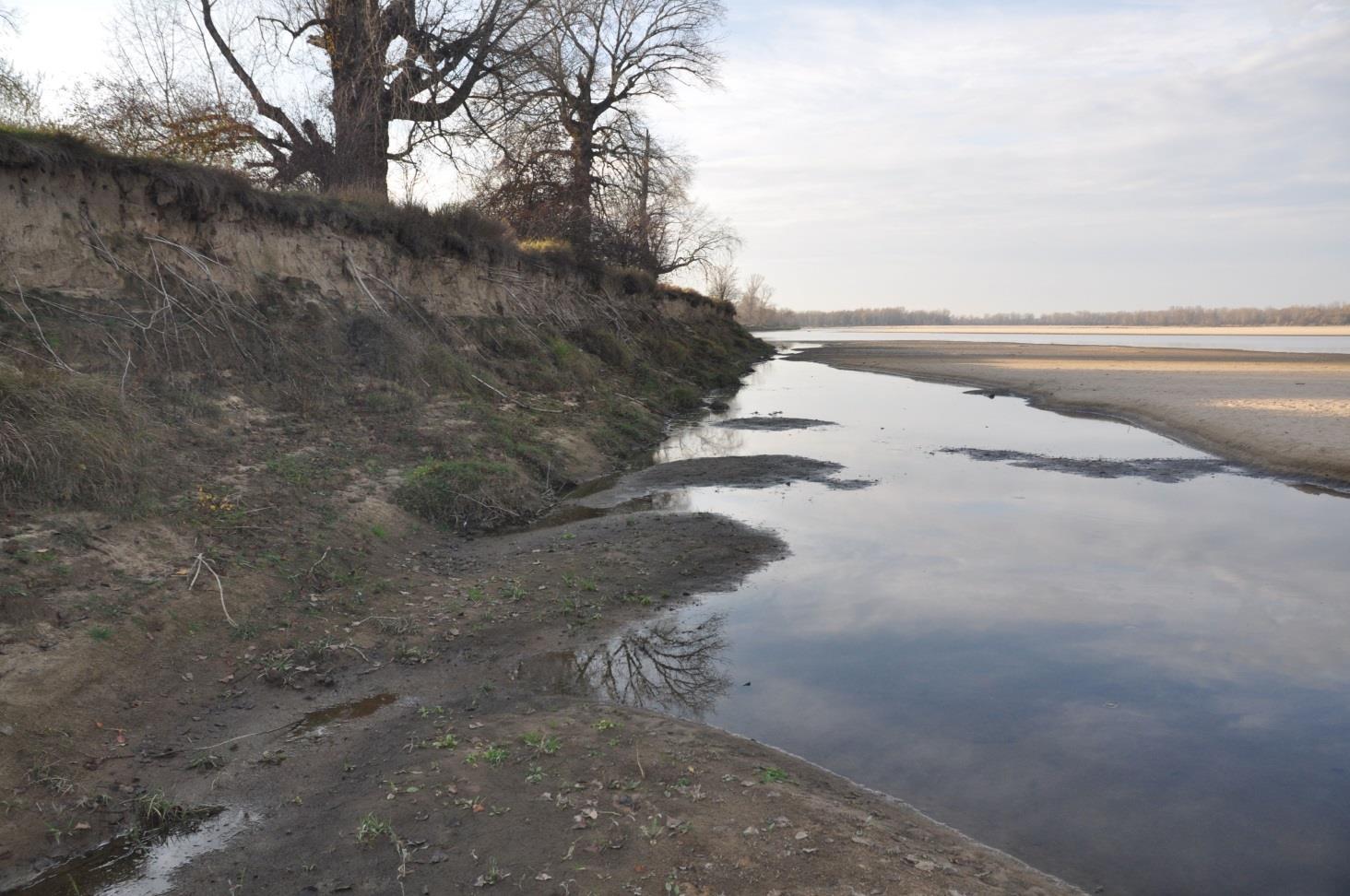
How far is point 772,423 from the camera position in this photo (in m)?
22.7

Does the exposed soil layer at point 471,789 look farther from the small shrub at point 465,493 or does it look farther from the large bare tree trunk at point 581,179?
the large bare tree trunk at point 581,179

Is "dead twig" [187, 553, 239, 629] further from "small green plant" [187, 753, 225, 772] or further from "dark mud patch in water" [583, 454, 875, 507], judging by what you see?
"dark mud patch in water" [583, 454, 875, 507]

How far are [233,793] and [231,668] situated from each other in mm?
1724

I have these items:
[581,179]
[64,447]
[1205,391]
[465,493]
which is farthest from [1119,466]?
[581,179]

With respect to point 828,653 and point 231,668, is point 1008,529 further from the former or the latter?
point 231,668

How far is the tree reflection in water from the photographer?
22.1 ft

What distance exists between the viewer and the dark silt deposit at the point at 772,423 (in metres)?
22.0

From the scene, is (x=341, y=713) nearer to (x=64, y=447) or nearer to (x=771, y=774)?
(x=771, y=774)

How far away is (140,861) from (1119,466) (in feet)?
56.3

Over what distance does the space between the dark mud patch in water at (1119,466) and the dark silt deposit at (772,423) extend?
4.69 m

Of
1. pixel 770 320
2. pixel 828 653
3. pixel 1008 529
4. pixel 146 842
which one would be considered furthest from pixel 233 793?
pixel 770 320

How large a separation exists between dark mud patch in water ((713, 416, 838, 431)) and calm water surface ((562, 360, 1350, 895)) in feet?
25.9

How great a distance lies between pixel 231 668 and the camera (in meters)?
6.55

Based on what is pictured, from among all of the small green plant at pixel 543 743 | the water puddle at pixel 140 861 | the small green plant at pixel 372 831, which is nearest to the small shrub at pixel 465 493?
the small green plant at pixel 543 743
